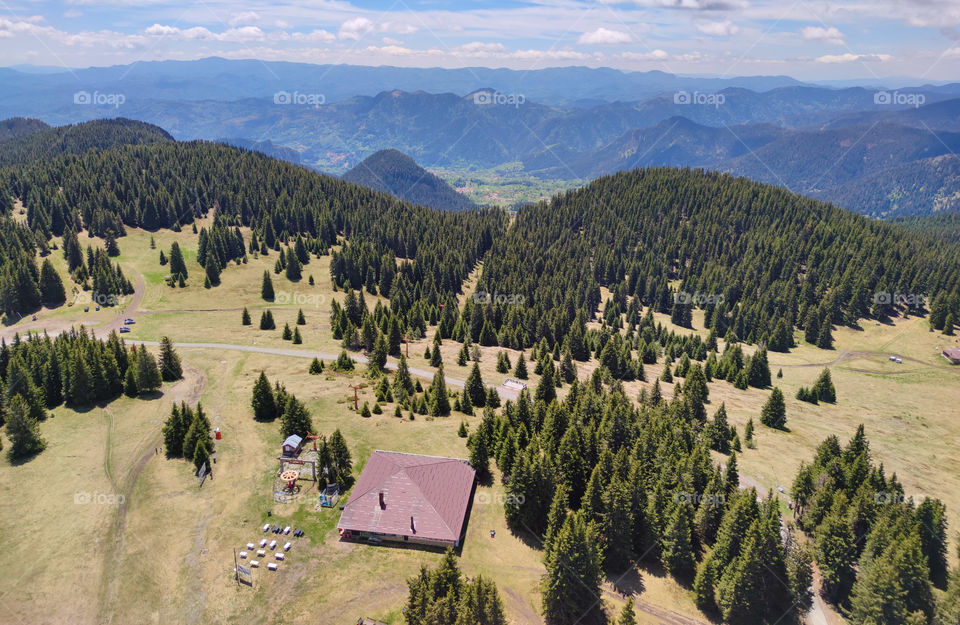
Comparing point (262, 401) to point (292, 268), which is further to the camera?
point (292, 268)

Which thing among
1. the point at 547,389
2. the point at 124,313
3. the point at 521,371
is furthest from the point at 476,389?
the point at 124,313

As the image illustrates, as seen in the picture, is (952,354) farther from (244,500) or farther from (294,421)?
(244,500)

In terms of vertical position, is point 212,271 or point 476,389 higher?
point 212,271

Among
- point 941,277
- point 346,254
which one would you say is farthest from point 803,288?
point 346,254

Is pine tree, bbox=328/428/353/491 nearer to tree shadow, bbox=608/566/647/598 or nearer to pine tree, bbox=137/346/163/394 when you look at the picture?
tree shadow, bbox=608/566/647/598

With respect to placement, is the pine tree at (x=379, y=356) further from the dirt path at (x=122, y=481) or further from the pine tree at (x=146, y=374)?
the pine tree at (x=146, y=374)

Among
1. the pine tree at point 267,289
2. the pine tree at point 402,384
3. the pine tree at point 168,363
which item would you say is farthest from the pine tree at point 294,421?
the pine tree at point 267,289

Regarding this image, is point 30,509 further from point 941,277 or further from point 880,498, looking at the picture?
point 941,277
